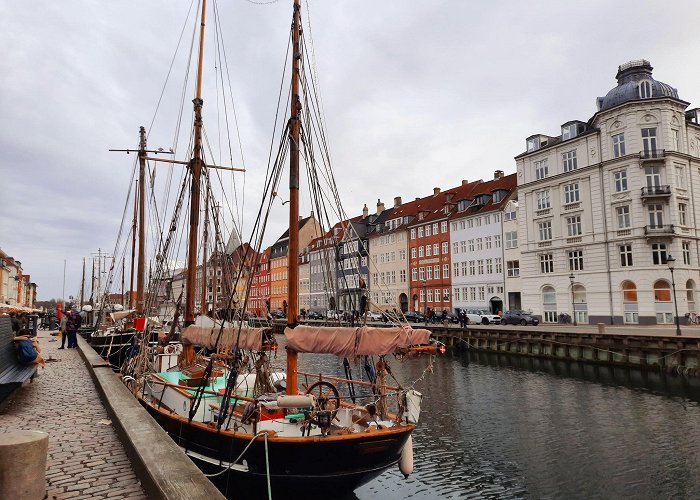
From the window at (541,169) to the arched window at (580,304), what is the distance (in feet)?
38.6

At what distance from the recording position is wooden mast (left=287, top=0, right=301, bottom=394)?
10.7 meters

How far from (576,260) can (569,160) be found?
31.5 ft

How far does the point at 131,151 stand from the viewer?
2659 cm

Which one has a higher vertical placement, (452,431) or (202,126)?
(202,126)

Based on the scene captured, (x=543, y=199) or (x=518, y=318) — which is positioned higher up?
(x=543, y=199)

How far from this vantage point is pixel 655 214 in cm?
4022

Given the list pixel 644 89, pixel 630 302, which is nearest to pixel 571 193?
pixel 644 89

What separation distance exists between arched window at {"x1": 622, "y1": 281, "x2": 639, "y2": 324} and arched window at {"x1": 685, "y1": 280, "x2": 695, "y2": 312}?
381 centimetres

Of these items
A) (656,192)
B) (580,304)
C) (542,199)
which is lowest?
(580,304)

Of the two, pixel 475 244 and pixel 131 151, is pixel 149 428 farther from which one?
pixel 475 244

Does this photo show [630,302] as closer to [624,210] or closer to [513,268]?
[624,210]

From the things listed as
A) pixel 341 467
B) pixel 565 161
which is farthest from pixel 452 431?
pixel 565 161

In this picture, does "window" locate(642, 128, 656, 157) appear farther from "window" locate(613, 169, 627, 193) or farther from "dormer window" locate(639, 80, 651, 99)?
"dormer window" locate(639, 80, 651, 99)

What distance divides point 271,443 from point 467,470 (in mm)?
6168
